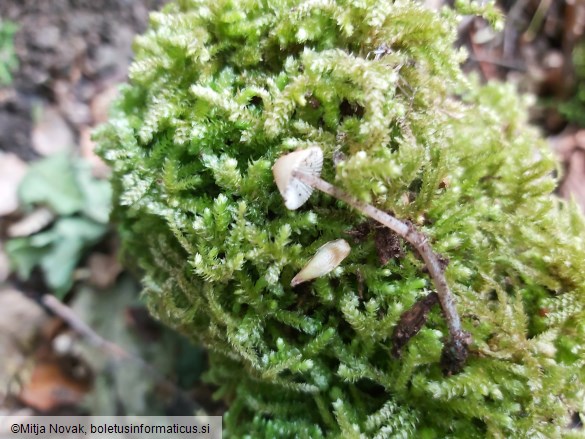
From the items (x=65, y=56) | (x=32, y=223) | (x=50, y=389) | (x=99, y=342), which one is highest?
(x=65, y=56)

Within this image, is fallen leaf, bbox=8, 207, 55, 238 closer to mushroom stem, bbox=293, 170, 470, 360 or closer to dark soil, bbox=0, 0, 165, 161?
dark soil, bbox=0, 0, 165, 161

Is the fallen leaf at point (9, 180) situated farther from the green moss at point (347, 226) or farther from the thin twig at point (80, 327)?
the green moss at point (347, 226)

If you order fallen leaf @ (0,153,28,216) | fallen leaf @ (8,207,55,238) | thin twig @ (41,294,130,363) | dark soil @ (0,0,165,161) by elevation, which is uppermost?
dark soil @ (0,0,165,161)

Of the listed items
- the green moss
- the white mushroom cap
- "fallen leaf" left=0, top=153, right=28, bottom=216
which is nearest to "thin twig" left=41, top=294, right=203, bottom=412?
"fallen leaf" left=0, top=153, right=28, bottom=216

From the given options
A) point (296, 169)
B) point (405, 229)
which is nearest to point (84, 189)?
point (296, 169)

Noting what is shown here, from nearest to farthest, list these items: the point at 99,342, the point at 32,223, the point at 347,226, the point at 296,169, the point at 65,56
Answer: the point at 296,169, the point at 347,226, the point at 99,342, the point at 32,223, the point at 65,56

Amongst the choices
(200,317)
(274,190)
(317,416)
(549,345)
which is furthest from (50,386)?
(549,345)

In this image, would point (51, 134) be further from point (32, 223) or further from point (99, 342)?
point (99, 342)

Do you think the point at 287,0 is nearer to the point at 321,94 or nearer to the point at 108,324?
the point at 321,94
